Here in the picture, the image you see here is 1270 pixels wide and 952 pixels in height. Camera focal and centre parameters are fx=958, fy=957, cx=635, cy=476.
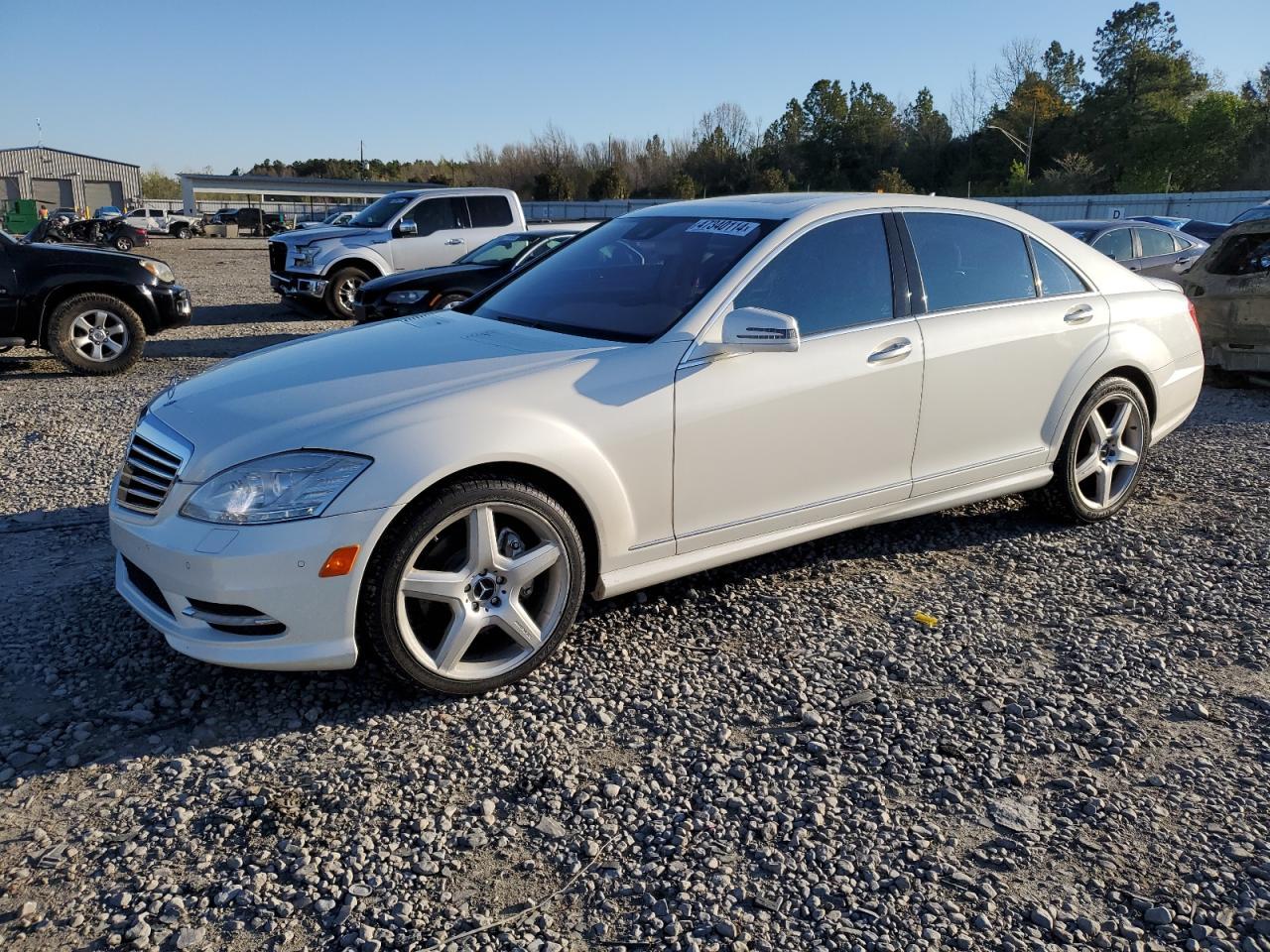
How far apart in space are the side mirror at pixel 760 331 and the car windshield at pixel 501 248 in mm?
8873

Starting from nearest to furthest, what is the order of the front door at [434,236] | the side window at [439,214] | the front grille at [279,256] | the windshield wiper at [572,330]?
the windshield wiper at [572,330] < the front door at [434,236] < the side window at [439,214] < the front grille at [279,256]

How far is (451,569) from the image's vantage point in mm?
3256

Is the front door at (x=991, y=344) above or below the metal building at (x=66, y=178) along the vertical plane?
below

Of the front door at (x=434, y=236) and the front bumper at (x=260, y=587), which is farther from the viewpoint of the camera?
the front door at (x=434, y=236)

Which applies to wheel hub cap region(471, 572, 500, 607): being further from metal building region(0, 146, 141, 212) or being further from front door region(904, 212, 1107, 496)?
metal building region(0, 146, 141, 212)

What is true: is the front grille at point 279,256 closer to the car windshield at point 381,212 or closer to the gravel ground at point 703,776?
the car windshield at point 381,212

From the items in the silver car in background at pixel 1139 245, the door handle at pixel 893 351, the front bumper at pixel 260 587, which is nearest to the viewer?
the front bumper at pixel 260 587

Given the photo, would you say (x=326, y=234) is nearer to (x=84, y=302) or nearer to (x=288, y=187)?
(x=84, y=302)

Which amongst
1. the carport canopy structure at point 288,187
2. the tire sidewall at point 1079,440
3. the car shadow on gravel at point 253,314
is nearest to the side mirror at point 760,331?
the tire sidewall at point 1079,440

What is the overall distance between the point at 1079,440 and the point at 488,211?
11277mm

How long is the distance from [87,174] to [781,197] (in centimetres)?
8714

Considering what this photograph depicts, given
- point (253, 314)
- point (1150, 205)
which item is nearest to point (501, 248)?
point (253, 314)

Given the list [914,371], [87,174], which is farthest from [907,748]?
[87,174]

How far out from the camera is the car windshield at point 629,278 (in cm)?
383
